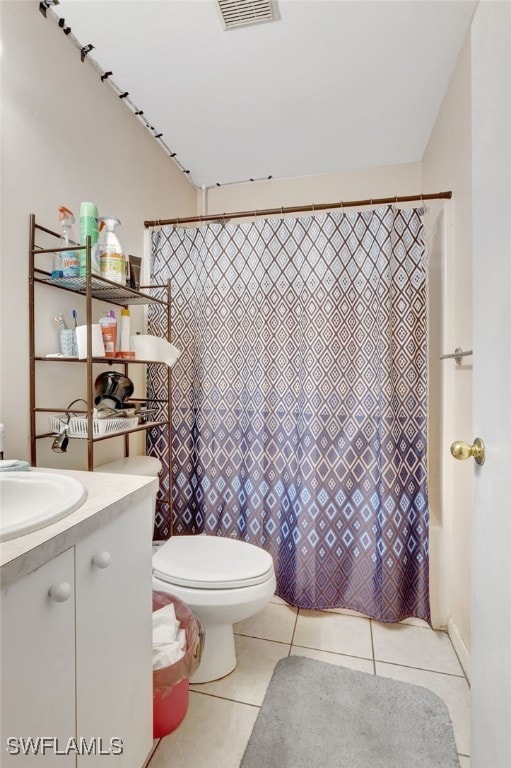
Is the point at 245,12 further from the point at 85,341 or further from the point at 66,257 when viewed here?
the point at 85,341

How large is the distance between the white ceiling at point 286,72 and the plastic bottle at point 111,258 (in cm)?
70

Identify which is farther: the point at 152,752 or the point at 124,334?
the point at 124,334

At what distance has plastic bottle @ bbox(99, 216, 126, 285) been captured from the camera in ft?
4.56

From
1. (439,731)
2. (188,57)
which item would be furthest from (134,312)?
(439,731)

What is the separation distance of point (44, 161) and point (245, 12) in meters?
0.88

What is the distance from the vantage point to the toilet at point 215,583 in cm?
128

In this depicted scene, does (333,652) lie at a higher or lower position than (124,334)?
lower

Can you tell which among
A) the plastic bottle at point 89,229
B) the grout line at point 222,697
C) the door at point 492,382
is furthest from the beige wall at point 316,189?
the grout line at point 222,697

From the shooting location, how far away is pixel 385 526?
168 centimetres

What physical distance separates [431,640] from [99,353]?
71.7 inches

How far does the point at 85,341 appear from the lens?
1.30 m

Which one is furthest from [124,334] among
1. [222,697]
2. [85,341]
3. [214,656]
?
[222,697]

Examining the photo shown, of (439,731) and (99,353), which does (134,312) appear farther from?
(439,731)

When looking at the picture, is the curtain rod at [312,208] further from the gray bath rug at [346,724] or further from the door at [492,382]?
the gray bath rug at [346,724]
